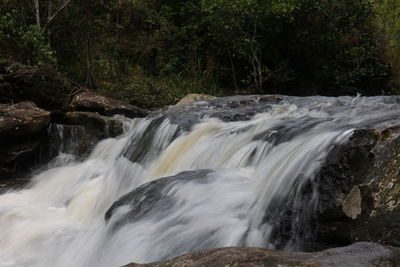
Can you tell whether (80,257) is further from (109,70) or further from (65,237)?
(109,70)

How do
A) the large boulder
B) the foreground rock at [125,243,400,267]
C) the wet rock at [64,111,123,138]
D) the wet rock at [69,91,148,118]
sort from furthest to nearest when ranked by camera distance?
the wet rock at [69,91,148,118]
the wet rock at [64,111,123,138]
the large boulder
the foreground rock at [125,243,400,267]

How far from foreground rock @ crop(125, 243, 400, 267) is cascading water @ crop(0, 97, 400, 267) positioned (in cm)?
102

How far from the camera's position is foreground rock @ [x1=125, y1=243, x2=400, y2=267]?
2285 millimetres

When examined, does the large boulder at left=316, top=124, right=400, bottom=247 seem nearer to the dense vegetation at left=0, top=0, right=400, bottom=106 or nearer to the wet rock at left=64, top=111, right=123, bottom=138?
the wet rock at left=64, top=111, right=123, bottom=138

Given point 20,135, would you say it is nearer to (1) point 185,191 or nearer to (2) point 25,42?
(2) point 25,42

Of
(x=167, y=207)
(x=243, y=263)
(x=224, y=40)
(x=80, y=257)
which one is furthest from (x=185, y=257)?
(x=224, y=40)

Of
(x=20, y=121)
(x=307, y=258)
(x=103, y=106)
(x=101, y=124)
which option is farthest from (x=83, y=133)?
(x=307, y=258)

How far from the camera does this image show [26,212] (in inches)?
250

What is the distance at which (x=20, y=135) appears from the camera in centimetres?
872

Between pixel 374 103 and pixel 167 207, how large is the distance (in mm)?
4984

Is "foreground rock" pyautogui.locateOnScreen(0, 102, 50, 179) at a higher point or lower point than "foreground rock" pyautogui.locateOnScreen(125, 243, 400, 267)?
lower

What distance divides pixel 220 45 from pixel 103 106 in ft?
24.4

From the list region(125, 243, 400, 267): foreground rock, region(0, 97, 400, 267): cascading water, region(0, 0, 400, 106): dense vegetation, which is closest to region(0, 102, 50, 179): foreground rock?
region(0, 97, 400, 267): cascading water

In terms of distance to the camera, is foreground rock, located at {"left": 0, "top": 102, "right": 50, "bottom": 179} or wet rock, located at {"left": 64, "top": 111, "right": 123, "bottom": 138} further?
wet rock, located at {"left": 64, "top": 111, "right": 123, "bottom": 138}
